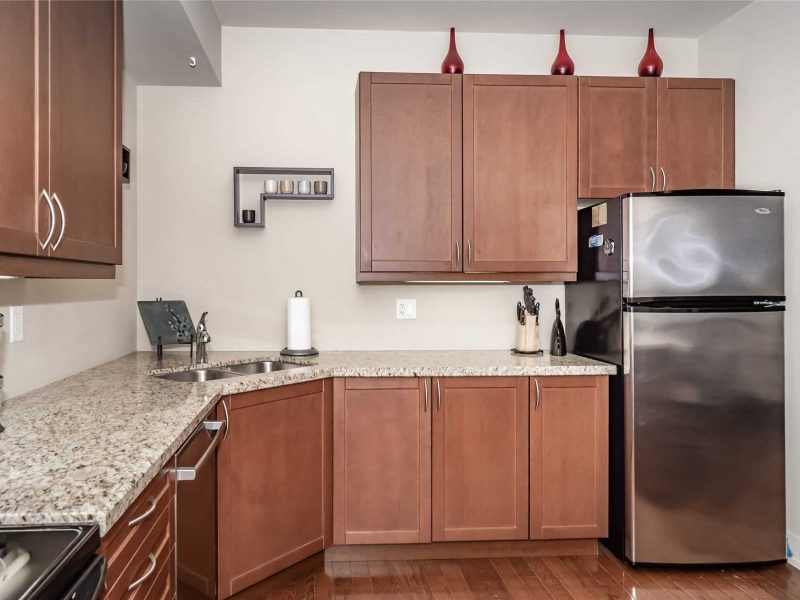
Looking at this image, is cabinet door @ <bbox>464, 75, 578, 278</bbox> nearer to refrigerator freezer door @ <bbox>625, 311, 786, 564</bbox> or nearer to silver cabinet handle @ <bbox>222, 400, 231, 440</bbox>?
refrigerator freezer door @ <bbox>625, 311, 786, 564</bbox>

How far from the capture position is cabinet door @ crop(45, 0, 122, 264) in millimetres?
1371

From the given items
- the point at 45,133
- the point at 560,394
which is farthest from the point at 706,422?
the point at 45,133

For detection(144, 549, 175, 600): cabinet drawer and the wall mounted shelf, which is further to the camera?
the wall mounted shelf

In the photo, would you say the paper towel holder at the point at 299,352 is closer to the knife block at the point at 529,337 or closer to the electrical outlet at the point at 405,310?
the electrical outlet at the point at 405,310

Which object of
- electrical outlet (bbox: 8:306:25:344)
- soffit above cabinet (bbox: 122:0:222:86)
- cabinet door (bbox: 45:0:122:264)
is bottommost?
electrical outlet (bbox: 8:306:25:344)

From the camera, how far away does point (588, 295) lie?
9.14 ft

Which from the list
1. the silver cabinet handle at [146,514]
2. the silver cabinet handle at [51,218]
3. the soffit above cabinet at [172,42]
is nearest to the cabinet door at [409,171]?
the soffit above cabinet at [172,42]

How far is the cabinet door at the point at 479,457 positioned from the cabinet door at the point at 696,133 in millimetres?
1352

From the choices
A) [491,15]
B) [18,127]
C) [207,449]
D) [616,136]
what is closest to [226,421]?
[207,449]

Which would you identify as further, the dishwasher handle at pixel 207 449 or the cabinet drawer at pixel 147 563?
the dishwasher handle at pixel 207 449

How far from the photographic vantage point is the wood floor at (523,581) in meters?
2.27

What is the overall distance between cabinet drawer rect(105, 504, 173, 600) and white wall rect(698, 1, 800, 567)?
8.43 feet

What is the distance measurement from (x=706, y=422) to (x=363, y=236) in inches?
67.4

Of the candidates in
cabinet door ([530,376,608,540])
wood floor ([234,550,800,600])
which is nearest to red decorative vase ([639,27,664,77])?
cabinet door ([530,376,608,540])
